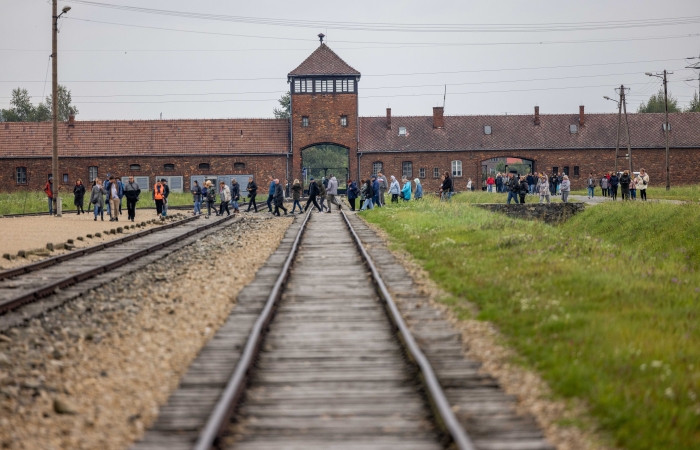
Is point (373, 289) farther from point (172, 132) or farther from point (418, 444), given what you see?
point (172, 132)

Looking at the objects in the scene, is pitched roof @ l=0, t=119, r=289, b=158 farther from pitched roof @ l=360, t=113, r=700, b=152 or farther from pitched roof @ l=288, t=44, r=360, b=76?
pitched roof @ l=360, t=113, r=700, b=152

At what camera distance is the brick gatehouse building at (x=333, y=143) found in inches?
2440

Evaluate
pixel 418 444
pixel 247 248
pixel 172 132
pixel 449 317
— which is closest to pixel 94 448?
pixel 418 444

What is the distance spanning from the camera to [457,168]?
65750 millimetres

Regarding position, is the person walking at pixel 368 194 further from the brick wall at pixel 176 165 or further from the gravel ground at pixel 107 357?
the brick wall at pixel 176 165

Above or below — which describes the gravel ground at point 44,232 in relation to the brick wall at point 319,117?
below

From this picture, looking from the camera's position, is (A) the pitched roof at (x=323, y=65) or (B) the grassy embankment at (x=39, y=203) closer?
(B) the grassy embankment at (x=39, y=203)

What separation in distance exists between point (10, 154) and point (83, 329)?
57.5 meters

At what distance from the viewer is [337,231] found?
24.0m

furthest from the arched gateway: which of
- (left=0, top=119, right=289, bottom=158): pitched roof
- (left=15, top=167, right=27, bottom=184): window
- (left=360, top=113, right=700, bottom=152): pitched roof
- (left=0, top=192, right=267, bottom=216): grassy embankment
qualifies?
(left=15, top=167, right=27, bottom=184): window

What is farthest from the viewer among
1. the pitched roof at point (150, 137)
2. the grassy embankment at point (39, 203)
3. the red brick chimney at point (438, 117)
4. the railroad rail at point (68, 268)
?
the red brick chimney at point (438, 117)

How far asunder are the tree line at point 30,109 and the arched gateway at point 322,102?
5941cm

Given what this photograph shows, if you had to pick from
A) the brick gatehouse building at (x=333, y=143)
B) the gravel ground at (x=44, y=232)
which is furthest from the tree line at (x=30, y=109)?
the gravel ground at (x=44, y=232)

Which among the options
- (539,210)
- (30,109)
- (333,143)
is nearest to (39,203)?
(333,143)
